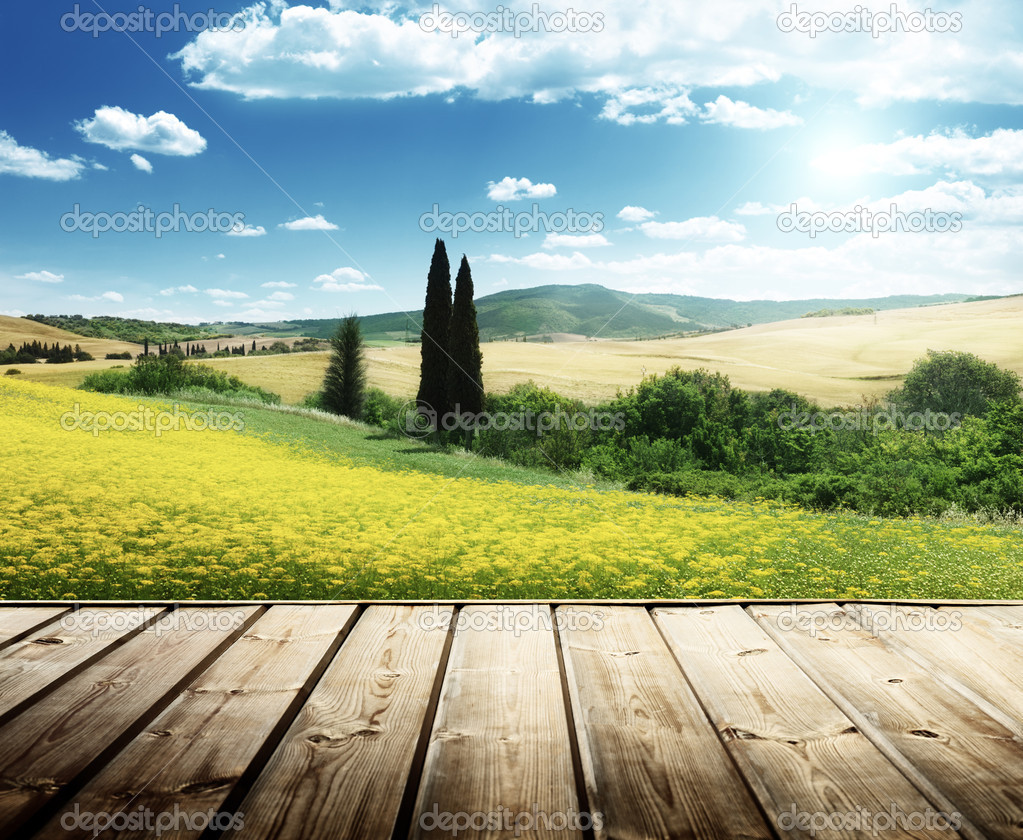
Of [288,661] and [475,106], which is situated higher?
[475,106]

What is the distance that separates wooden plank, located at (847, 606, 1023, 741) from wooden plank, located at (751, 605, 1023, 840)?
0.04 meters

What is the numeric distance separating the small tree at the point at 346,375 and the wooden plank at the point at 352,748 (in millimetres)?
16228

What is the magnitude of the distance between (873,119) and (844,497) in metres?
4.40

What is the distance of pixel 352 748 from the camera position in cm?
124

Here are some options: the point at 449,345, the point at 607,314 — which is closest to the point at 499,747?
the point at 449,345

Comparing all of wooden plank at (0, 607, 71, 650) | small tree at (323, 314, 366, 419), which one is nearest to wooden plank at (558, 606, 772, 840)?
wooden plank at (0, 607, 71, 650)

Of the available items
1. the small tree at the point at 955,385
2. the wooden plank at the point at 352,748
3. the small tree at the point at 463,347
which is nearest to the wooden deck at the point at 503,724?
the wooden plank at the point at 352,748

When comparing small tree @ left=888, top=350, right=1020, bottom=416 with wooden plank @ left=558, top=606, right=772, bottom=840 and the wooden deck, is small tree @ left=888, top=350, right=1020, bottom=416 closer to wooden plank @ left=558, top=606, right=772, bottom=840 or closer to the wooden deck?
the wooden deck

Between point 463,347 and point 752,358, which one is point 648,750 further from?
point 752,358

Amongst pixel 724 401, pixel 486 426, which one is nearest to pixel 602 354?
pixel 486 426

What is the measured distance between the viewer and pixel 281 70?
838cm

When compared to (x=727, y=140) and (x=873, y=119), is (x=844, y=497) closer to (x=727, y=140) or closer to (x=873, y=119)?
(x=873, y=119)

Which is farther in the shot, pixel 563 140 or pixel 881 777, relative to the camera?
pixel 563 140

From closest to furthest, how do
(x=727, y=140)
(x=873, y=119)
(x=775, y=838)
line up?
(x=775, y=838), (x=873, y=119), (x=727, y=140)
